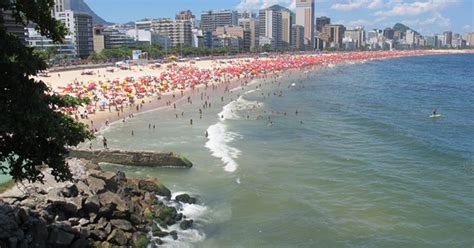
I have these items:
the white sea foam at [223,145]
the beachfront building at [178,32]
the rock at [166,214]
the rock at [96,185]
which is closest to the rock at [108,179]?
the rock at [96,185]

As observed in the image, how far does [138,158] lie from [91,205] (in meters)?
10.9

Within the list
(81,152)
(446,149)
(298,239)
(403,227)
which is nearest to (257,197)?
(298,239)

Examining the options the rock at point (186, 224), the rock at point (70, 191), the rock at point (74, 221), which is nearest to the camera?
the rock at point (74, 221)

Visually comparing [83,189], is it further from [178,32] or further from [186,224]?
[178,32]

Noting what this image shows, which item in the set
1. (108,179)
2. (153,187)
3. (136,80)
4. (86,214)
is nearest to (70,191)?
(86,214)

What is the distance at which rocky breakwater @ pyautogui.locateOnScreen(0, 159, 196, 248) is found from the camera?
42.5 ft

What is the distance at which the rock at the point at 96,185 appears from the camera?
16906 mm

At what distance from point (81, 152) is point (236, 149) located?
10253 mm

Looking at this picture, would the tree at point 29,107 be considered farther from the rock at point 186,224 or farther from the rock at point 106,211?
the rock at point 186,224

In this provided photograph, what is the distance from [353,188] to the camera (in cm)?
2356

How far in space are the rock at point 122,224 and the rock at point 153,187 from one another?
4189 mm

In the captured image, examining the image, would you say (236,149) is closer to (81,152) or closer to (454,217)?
(81,152)

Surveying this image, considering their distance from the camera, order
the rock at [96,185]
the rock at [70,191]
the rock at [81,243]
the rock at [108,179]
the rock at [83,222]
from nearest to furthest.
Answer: the rock at [81,243]
the rock at [83,222]
the rock at [70,191]
the rock at [96,185]
the rock at [108,179]

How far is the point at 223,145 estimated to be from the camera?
32.6 m
